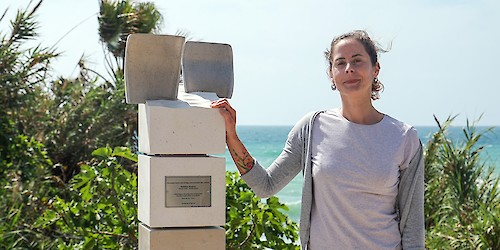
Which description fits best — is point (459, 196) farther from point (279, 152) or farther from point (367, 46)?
point (279, 152)

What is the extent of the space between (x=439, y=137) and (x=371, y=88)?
4301 mm

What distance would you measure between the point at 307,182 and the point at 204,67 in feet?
2.43

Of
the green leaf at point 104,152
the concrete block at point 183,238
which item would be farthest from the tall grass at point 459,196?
the concrete block at point 183,238

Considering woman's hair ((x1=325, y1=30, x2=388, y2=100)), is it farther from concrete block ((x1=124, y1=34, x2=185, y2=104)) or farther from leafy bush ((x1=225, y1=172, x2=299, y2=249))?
leafy bush ((x1=225, y1=172, x2=299, y2=249))

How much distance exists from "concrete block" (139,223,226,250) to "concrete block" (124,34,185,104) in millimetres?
477

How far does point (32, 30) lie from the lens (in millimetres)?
8336

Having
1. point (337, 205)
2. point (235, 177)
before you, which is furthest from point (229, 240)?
point (337, 205)

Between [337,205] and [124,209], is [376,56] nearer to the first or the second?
[337,205]

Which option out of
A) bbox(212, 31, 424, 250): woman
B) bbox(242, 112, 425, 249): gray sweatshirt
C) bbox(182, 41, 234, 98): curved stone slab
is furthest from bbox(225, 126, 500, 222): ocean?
bbox(212, 31, 424, 250): woman

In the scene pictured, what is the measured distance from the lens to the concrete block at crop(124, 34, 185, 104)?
2.91 meters

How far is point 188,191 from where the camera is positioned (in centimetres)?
292

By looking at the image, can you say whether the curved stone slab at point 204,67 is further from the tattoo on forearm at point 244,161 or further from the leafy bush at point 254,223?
the leafy bush at point 254,223

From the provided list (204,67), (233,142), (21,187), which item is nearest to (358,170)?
(233,142)

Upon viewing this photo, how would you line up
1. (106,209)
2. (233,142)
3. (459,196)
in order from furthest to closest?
(459,196) < (106,209) < (233,142)
